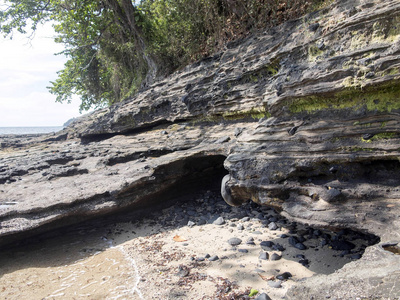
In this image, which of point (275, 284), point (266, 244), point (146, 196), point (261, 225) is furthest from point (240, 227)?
point (146, 196)

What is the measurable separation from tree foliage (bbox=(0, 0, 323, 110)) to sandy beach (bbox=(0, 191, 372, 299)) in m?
5.22

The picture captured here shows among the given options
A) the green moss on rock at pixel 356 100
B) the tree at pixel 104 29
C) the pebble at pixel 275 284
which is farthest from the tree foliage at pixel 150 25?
the pebble at pixel 275 284

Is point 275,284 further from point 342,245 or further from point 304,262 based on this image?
point 342,245

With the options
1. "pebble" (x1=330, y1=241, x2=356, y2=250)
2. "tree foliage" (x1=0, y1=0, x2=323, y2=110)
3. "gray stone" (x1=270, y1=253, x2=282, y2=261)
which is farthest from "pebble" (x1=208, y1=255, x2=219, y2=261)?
"tree foliage" (x1=0, y1=0, x2=323, y2=110)

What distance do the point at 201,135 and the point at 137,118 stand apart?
9.80ft

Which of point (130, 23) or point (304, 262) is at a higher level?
point (130, 23)

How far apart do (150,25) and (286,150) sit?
348 inches

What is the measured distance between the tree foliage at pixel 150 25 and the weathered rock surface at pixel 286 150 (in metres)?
1.39

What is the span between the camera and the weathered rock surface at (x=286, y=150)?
3.41m

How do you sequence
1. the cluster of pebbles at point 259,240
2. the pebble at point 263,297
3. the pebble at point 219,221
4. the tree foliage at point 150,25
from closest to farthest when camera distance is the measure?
the pebble at point 263,297
the cluster of pebbles at point 259,240
the pebble at point 219,221
the tree foliage at point 150,25

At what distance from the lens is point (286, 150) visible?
4258mm

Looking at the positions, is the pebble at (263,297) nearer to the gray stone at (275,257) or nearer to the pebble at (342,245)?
the gray stone at (275,257)

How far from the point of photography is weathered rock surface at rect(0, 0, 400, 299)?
3.41 m

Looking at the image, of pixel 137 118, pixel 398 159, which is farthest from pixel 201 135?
pixel 398 159
